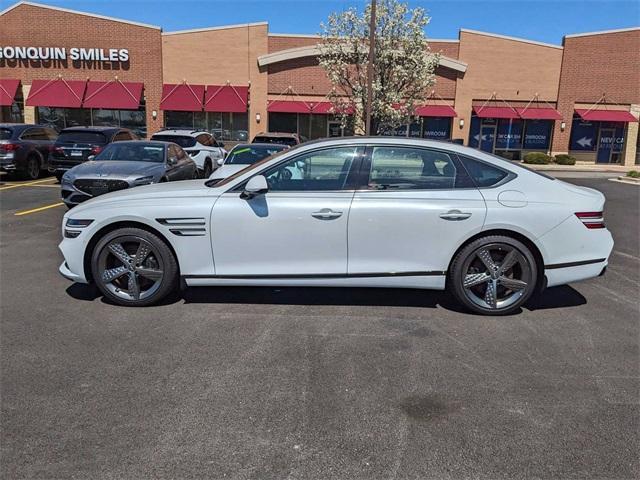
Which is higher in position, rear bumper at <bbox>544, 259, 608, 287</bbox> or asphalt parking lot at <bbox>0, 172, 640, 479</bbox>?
rear bumper at <bbox>544, 259, 608, 287</bbox>

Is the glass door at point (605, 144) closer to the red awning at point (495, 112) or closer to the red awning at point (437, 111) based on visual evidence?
the red awning at point (495, 112)

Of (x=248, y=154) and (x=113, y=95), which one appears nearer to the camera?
(x=248, y=154)

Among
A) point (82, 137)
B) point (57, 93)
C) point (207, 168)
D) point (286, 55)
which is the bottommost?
point (207, 168)

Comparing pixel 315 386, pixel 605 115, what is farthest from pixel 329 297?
pixel 605 115

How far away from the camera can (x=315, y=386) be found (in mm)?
3438

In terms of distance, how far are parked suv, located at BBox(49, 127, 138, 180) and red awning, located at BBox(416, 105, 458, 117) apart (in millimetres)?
19943

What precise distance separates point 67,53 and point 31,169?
57.3 feet

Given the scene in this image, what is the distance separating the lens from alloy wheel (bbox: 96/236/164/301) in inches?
189

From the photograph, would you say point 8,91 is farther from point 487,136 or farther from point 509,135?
point 509,135

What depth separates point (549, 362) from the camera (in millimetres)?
3873

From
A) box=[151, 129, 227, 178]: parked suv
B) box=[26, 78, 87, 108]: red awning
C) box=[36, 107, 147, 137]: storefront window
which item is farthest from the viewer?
box=[36, 107, 147, 137]: storefront window

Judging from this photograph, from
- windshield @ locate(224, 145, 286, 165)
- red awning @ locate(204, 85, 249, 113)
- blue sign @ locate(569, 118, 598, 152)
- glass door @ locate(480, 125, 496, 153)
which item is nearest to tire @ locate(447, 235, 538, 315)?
windshield @ locate(224, 145, 286, 165)

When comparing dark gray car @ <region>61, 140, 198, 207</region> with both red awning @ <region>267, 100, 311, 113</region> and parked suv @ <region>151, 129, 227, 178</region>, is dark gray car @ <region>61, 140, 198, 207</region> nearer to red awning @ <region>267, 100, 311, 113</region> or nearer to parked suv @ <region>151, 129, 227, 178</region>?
parked suv @ <region>151, 129, 227, 178</region>

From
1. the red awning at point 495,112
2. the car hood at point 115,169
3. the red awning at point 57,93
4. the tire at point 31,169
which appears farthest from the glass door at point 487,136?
the car hood at point 115,169
